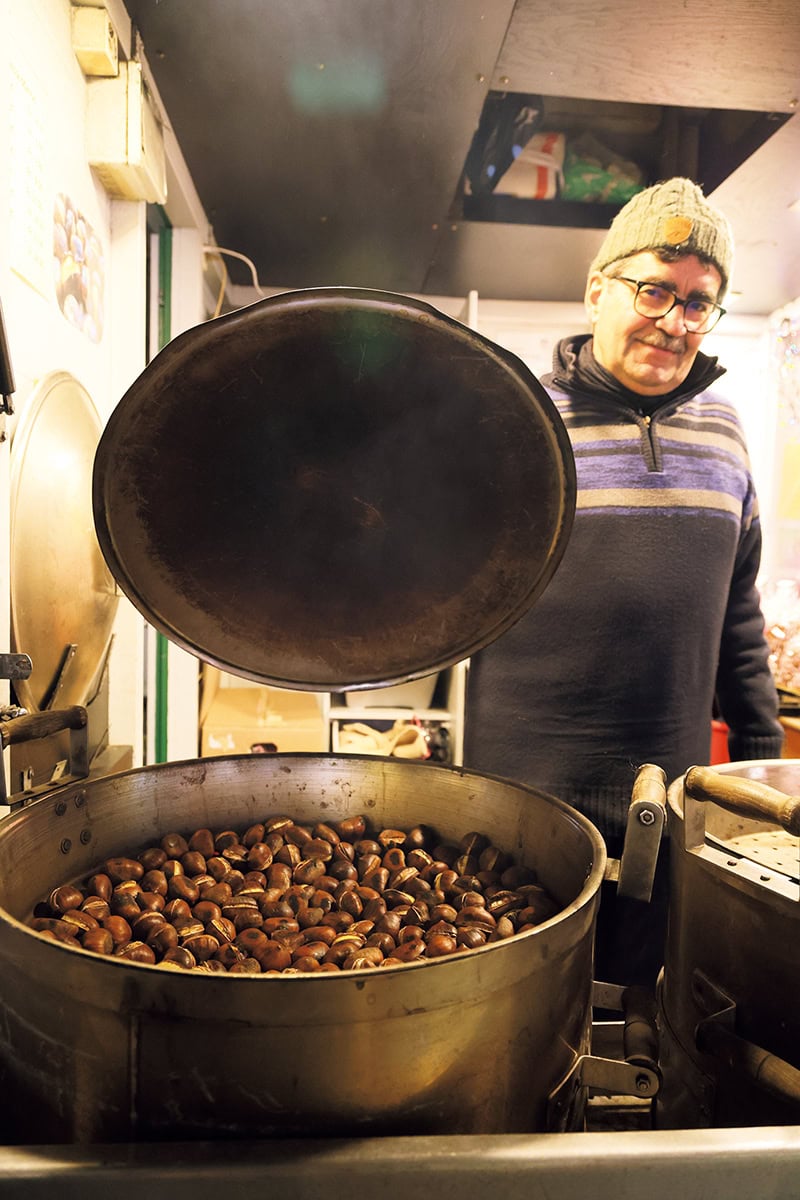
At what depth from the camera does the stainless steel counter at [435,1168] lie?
589 millimetres

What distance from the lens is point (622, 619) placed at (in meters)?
1.62

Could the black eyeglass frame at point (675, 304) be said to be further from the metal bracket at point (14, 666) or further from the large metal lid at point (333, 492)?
the metal bracket at point (14, 666)

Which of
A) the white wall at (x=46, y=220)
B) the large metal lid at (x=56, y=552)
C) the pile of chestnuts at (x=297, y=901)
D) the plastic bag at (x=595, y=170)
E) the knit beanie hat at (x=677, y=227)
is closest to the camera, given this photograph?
the pile of chestnuts at (x=297, y=901)

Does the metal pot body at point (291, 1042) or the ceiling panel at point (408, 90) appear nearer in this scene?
the metal pot body at point (291, 1042)

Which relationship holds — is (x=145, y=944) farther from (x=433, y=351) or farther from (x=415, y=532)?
(x=433, y=351)

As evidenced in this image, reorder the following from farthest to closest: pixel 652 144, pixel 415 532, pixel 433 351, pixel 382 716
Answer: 1. pixel 382 716
2. pixel 652 144
3. pixel 415 532
4. pixel 433 351

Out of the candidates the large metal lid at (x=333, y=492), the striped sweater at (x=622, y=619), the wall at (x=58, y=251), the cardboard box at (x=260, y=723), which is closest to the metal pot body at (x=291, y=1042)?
the large metal lid at (x=333, y=492)

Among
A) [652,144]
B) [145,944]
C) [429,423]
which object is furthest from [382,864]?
[652,144]

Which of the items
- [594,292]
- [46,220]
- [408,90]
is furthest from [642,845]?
[408,90]

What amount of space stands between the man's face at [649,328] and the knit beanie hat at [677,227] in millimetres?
19

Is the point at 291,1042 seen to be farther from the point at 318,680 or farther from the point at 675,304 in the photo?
the point at 675,304

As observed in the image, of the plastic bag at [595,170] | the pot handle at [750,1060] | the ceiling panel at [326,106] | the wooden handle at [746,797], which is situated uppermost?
the plastic bag at [595,170]

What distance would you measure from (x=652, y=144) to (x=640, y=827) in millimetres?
2454

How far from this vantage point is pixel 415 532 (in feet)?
3.54
